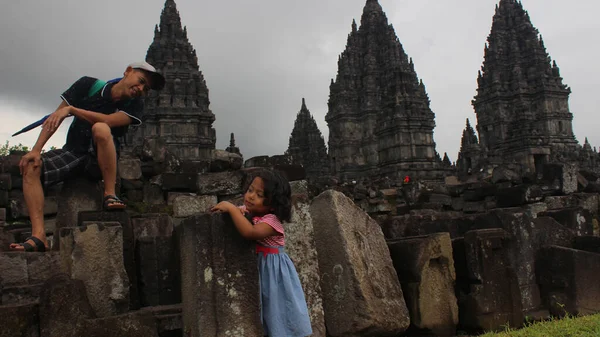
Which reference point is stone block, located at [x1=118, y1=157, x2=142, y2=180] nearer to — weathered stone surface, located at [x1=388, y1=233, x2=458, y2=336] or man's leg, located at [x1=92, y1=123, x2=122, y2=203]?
man's leg, located at [x1=92, y1=123, x2=122, y2=203]

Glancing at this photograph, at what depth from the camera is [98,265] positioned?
3400 mm

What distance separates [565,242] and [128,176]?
5598 millimetres

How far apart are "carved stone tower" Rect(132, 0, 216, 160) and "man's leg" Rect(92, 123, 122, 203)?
85.9 feet

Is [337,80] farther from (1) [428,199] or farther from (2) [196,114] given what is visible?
(1) [428,199]

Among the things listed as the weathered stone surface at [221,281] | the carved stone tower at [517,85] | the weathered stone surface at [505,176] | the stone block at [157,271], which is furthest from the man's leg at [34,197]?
the carved stone tower at [517,85]

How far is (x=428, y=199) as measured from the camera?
13.7 meters

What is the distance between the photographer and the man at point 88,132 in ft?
13.2

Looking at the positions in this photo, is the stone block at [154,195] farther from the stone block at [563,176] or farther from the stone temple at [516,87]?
the stone temple at [516,87]

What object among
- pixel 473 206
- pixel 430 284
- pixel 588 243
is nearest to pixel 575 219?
pixel 588 243

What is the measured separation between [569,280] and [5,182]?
276 inches

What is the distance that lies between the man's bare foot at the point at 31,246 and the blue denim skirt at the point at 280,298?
1793mm

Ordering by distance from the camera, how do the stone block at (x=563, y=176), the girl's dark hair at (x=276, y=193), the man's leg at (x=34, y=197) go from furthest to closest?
1. the stone block at (x=563, y=176)
2. the man's leg at (x=34, y=197)
3. the girl's dark hair at (x=276, y=193)

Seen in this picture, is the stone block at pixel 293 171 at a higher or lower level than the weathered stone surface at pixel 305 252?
higher

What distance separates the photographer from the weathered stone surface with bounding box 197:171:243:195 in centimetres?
729
